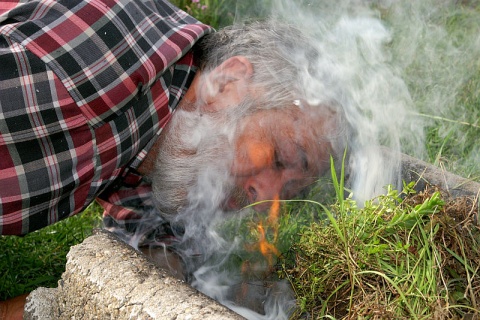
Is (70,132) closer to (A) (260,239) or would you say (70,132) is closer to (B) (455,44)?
(A) (260,239)

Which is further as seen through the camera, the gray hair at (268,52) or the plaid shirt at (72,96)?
the gray hair at (268,52)

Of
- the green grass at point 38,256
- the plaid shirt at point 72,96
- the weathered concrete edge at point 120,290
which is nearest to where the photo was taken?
the weathered concrete edge at point 120,290

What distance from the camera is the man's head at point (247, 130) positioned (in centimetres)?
240

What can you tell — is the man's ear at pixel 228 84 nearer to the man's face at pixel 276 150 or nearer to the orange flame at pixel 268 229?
the man's face at pixel 276 150

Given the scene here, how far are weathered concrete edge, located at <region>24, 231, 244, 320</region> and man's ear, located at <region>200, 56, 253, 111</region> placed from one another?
74 centimetres

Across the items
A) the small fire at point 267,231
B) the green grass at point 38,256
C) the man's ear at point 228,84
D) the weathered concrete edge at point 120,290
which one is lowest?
the green grass at point 38,256

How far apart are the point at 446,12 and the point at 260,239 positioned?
2.54 meters

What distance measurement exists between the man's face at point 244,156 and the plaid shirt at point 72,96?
0.17 m

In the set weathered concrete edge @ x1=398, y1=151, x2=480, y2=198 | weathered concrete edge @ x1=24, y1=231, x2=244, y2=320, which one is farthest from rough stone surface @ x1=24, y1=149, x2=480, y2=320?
weathered concrete edge @ x1=398, y1=151, x2=480, y2=198

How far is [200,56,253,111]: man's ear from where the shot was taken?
246cm

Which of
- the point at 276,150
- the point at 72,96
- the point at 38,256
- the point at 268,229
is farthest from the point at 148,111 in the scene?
the point at 38,256

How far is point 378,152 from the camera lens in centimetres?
250

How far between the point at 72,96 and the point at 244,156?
0.65 m

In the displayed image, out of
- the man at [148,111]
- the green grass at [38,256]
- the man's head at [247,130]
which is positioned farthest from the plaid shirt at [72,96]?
the green grass at [38,256]
